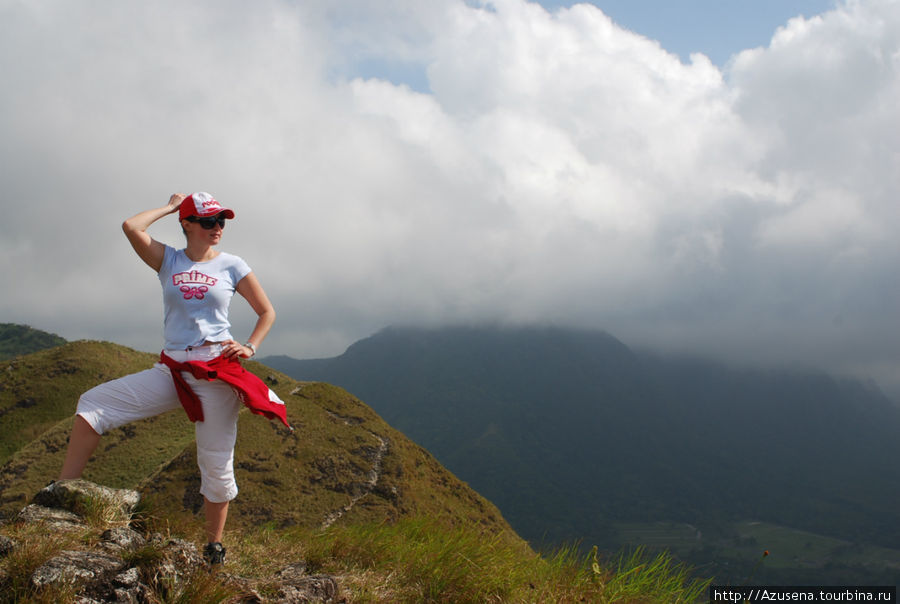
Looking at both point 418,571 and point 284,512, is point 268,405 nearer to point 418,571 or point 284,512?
point 418,571

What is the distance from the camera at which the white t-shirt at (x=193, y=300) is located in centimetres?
551

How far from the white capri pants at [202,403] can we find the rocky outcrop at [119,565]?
0.64 metres

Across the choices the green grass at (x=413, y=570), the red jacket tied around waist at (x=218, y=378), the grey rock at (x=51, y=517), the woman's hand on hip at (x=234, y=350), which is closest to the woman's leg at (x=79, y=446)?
the grey rock at (x=51, y=517)

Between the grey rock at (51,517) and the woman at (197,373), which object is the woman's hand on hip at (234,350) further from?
the grey rock at (51,517)

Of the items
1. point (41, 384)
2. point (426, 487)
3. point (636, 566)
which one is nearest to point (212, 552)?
point (636, 566)

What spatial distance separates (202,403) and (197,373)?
1.05 feet

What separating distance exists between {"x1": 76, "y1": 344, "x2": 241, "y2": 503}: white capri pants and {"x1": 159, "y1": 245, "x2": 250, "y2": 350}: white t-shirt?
12 cm

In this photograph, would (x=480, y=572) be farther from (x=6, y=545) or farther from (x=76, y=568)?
(x=6, y=545)

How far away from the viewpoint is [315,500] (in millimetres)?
9445

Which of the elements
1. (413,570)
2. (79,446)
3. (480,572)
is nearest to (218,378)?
(79,446)

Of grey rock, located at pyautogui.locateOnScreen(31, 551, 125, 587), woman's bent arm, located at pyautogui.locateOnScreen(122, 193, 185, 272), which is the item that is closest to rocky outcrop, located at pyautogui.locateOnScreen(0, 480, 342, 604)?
grey rock, located at pyautogui.locateOnScreen(31, 551, 125, 587)

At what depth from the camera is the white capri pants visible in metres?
5.33

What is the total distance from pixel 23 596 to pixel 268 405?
2.12 metres

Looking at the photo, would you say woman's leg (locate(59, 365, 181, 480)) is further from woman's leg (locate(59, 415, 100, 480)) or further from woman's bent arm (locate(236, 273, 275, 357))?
woman's bent arm (locate(236, 273, 275, 357))
